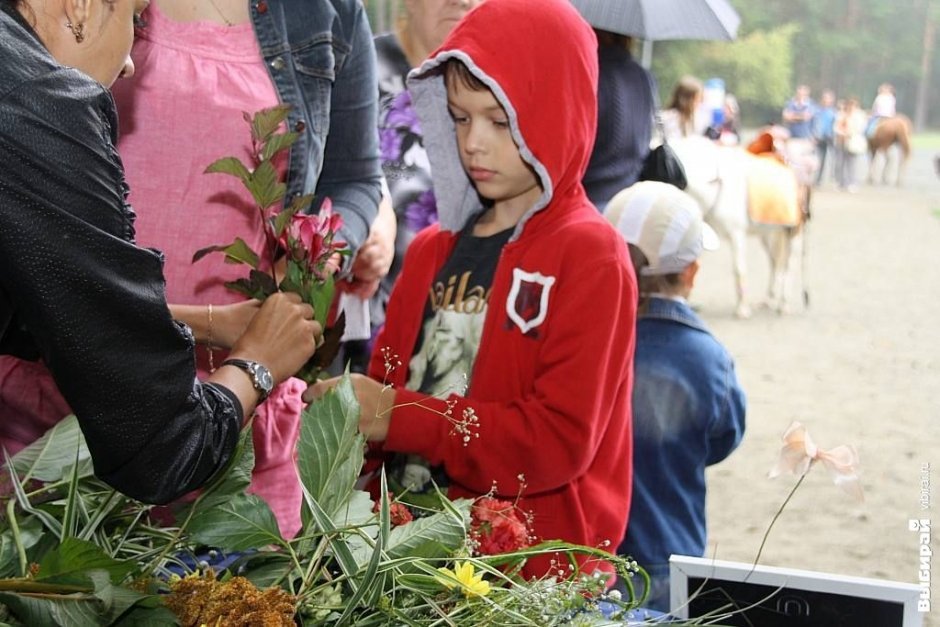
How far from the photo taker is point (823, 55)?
82.2ft

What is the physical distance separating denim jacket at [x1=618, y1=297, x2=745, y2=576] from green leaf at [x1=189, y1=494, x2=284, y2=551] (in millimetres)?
1404

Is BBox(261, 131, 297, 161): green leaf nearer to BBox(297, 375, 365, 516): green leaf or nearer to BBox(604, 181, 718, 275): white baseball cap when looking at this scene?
BBox(297, 375, 365, 516): green leaf

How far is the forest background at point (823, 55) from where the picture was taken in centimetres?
2214

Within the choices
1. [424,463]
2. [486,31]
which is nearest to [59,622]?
[424,463]

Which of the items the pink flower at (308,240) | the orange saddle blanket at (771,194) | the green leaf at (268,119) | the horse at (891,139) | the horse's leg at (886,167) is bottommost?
the horse's leg at (886,167)

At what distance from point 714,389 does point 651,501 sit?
0.28m

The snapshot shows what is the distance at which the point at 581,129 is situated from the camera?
1.87 meters

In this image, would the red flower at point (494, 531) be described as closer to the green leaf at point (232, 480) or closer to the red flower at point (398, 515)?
the red flower at point (398, 515)

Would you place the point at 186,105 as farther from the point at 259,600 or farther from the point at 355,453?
the point at 259,600

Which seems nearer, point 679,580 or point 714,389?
point 679,580

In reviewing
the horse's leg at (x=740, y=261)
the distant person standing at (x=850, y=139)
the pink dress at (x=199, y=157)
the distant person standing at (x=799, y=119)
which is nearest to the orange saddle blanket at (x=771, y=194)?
the horse's leg at (x=740, y=261)

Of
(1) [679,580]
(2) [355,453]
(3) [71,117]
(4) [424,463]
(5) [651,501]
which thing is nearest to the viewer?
(3) [71,117]

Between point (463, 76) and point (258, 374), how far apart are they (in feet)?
2.48

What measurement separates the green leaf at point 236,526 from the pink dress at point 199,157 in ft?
1.58
